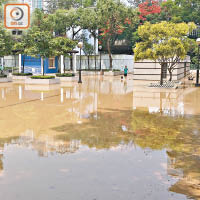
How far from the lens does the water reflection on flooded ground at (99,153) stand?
20.1 ft

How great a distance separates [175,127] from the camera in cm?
1176

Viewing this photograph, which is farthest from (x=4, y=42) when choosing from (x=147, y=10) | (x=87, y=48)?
(x=147, y=10)

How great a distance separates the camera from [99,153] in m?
8.50

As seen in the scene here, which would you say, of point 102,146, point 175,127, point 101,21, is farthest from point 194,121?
point 101,21

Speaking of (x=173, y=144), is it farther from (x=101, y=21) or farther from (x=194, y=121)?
Answer: (x=101, y=21)

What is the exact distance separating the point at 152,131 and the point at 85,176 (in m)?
4.88

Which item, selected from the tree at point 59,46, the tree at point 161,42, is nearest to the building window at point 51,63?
the tree at point 59,46

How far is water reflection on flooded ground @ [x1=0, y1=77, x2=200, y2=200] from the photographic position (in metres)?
6.13

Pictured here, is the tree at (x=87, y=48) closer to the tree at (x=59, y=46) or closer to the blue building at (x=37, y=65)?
the blue building at (x=37, y=65)

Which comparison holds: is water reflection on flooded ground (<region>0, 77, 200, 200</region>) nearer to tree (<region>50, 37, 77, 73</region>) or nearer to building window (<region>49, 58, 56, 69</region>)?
tree (<region>50, 37, 77, 73</region>)

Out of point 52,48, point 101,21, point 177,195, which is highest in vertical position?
point 101,21

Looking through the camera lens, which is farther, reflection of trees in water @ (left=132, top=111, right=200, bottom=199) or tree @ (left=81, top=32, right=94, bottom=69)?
tree @ (left=81, top=32, right=94, bottom=69)

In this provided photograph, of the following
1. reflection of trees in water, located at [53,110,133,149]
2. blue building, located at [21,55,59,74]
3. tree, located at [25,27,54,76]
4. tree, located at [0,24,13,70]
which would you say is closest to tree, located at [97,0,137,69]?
blue building, located at [21,55,59,74]

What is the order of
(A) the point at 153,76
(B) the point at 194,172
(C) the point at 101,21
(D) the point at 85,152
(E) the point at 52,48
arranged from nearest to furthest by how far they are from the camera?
1. (B) the point at 194,172
2. (D) the point at 85,152
3. (E) the point at 52,48
4. (A) the point at 153,76
5. (C) the point at 101,21
